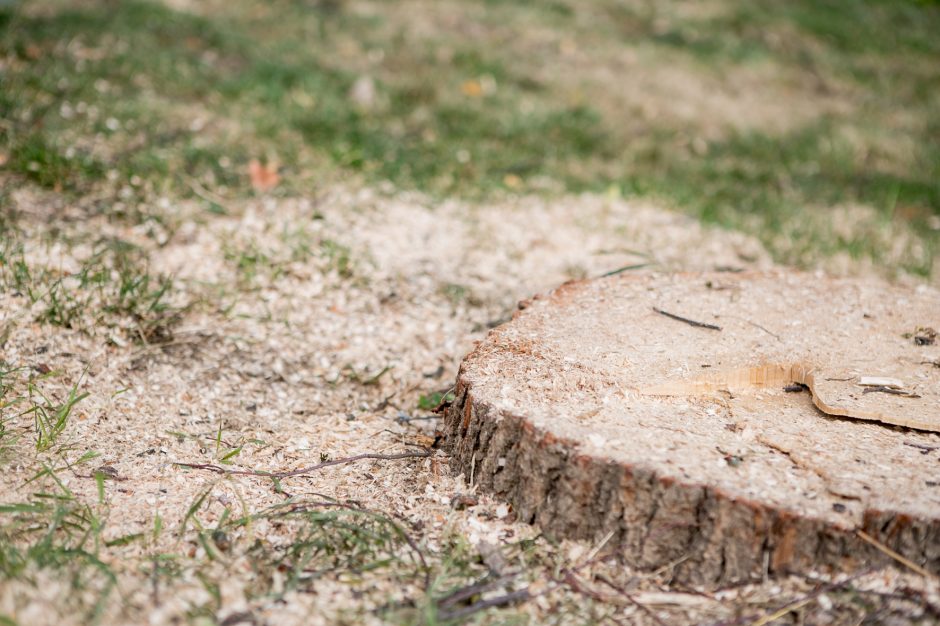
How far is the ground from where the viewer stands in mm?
1619

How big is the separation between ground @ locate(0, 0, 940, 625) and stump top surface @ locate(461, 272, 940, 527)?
223 mm

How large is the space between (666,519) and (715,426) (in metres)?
0.30

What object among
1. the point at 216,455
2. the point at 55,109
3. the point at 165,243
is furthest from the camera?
the point at 55,109

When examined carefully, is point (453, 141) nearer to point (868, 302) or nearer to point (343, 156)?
point (343, 156)

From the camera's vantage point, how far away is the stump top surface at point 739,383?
1630 mm

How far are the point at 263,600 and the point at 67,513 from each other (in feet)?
1.55

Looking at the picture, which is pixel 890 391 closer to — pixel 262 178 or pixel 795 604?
pixel 795 604

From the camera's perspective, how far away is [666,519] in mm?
1623

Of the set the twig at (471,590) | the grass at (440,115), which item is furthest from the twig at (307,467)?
the grass at (440,115)

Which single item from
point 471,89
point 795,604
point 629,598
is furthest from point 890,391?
point 471,89

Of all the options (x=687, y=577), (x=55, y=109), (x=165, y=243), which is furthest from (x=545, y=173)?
(x=687, y=577)

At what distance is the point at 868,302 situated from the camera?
7.70 feet

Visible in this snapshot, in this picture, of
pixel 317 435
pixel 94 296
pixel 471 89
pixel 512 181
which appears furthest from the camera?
pixel 471 89

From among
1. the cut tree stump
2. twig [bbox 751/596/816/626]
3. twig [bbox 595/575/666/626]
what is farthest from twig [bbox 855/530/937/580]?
twig [bbox 595/575/666/626]
